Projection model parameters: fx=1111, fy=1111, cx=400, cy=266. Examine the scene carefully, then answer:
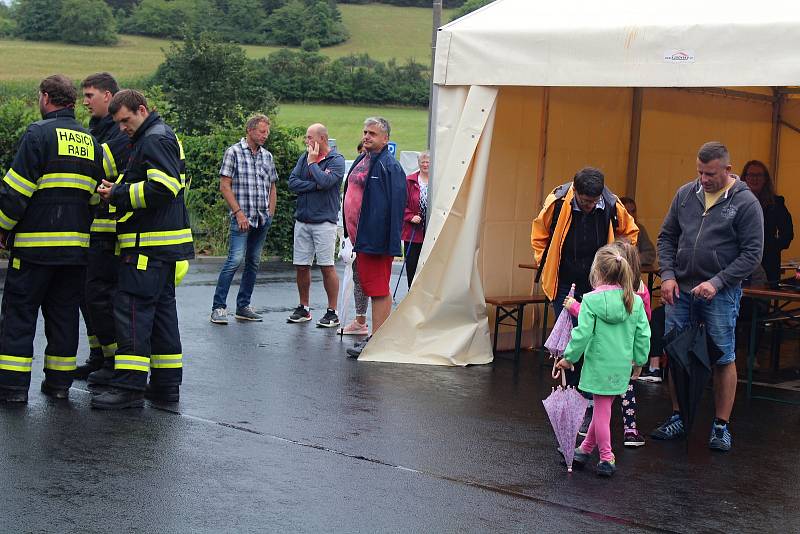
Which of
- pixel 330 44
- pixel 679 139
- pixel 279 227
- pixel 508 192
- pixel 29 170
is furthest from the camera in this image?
pixel 330 44

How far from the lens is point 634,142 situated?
10.6 m

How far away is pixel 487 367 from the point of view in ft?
29.2

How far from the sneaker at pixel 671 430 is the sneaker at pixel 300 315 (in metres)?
4.49

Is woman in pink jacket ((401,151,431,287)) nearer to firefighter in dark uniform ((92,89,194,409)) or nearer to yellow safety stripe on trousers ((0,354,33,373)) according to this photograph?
firefighter in dark uniform ((92,89,194,409))

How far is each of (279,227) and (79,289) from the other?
8.63 m

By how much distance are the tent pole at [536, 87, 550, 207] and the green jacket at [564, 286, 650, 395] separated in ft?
12.0

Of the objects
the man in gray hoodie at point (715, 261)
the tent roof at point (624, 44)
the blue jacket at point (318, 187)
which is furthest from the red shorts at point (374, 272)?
the man in gray hoodie at point (715, 261)

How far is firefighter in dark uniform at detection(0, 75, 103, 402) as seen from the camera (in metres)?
6.59

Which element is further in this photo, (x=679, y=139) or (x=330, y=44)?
(x=330, y=44)

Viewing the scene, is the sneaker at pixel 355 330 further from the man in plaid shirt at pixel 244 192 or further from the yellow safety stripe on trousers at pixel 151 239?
the yellow safety stripe on trousers at pixel 151 239

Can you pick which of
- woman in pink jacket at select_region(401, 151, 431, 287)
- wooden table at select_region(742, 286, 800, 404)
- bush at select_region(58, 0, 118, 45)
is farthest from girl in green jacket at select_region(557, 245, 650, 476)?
bush at select_region(58, 0, 118, 45)

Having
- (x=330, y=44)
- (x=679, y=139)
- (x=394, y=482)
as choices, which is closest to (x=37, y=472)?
(x=394, y=482)

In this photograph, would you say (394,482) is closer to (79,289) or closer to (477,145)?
(79,289)

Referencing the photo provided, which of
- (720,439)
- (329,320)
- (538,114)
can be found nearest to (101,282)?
(329,320)
